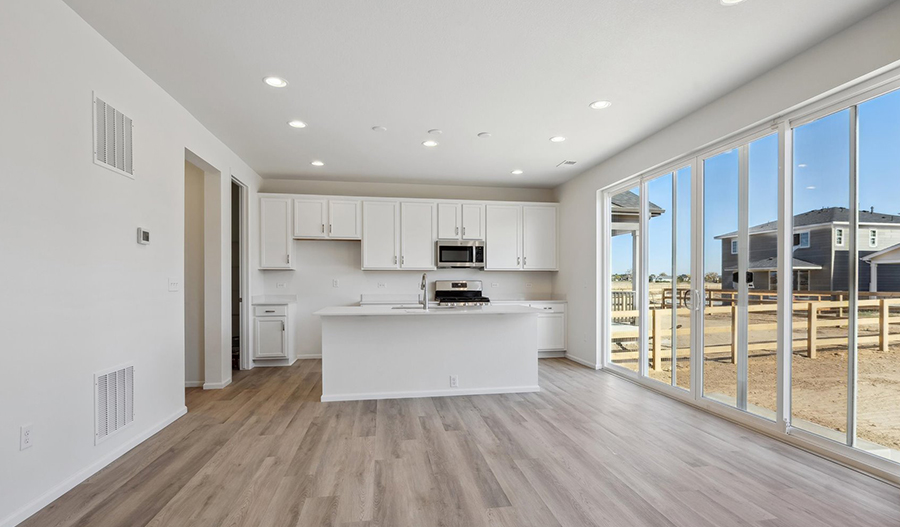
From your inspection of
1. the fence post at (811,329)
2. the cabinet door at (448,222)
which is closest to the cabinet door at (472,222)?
the cabinet door at (448,222)

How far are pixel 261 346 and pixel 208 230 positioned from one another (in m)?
1.80

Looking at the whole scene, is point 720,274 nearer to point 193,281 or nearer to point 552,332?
point 552,332

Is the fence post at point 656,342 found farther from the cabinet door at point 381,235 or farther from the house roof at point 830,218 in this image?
the cabinet door at point 381,235

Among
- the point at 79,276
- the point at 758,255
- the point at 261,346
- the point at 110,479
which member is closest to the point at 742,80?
the point at 758,255

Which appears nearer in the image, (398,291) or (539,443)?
(539,443)

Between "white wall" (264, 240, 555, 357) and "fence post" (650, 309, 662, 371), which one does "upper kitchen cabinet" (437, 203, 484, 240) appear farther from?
"fence post" (650, 309, 662, 371)

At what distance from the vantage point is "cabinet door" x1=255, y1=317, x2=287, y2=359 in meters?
5.37

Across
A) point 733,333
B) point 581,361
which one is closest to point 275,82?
point 733,333

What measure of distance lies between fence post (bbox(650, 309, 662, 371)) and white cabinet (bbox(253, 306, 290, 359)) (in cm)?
446

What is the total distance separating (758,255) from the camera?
314cm

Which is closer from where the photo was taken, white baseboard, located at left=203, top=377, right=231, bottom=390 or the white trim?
white baseboard, located at left=203, top=377, right=231, bottom=390

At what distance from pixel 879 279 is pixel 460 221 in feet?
14.7

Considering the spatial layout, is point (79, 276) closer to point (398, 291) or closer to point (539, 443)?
point (539, 443)

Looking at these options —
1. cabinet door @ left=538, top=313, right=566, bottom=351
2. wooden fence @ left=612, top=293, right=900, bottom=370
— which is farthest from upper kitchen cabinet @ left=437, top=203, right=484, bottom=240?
wooden fence @ left=612, top=293, right=900, bottom=370
